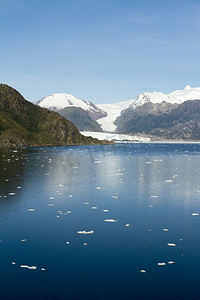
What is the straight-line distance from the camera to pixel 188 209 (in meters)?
35.0

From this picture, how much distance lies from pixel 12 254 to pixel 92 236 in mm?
6608

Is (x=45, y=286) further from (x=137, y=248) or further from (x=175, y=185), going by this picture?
(x=175, y=185)

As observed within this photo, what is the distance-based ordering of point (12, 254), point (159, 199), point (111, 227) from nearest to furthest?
point (12, 254), point (111, 227), point (159, 199)

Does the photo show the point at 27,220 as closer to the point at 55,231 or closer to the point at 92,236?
the point at 55,231

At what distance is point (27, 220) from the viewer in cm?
3022

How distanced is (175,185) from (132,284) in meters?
35.0

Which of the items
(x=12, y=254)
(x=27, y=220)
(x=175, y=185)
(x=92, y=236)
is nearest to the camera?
(x=12, y=254)

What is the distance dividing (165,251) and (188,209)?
1361 cm

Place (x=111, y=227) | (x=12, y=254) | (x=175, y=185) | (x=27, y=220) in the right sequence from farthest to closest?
1. (x=175, y=185)
2. (x=27, y=220)
3. (x=111, y=227)
4. (x=12, y=254)

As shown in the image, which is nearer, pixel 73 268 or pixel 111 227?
pixel 73 268

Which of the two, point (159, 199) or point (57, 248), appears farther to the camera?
point (159, 199)

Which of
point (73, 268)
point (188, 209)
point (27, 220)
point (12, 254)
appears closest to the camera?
point (73, 268)

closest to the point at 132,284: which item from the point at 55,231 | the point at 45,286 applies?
the point at 45,286

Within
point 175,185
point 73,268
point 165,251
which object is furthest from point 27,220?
point 175,185
